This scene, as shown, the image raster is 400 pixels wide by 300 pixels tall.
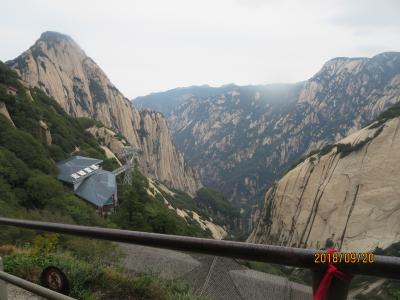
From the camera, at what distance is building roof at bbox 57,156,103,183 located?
44.7 metres

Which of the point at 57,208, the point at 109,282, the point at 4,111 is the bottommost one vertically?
the point at 57,208

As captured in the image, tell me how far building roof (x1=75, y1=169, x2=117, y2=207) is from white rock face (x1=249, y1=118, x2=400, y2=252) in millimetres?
20957

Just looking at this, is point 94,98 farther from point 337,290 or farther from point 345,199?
point 337,290

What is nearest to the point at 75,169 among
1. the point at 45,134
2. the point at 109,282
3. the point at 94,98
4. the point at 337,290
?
the point at 45,134

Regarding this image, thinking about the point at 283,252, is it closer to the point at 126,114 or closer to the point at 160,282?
the point at 160,282

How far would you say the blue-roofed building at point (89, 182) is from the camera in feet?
146

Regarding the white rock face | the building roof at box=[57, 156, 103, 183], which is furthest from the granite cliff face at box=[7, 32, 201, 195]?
the white rock face

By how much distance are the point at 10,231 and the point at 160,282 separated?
20.2 ft

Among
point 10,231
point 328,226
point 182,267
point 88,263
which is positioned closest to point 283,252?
point 182,267

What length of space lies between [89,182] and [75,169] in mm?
2454

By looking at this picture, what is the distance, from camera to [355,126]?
172250 millimetres

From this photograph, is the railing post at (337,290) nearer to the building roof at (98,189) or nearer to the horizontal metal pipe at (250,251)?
the horizontal metal pipe at (250,251)

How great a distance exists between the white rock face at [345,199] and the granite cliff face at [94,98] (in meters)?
54.1
